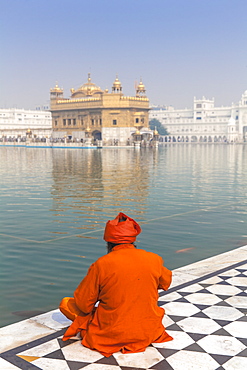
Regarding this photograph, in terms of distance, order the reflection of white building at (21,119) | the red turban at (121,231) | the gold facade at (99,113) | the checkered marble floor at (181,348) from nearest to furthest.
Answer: the checkered marble floor at (181,348), the red turban at (121,231), the gold facade at (99,113), the reflection of white building at (21,119)

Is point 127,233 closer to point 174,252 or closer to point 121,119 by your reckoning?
point 174,252

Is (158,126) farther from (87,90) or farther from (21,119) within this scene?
(87,90)

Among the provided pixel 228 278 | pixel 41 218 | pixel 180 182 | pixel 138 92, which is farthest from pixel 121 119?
pixel 228 278

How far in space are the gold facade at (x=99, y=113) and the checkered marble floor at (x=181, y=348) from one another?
215ft

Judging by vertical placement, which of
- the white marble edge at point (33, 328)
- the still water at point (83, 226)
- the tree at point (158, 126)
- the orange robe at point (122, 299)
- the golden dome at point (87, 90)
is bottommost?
the still water at point (83, 226)

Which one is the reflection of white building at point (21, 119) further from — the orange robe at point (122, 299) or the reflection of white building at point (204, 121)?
the orange robe at point (122, 299)

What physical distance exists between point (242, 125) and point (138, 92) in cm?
5479

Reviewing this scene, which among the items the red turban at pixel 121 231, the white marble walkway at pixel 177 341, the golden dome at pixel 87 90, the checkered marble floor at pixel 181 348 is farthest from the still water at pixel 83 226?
the golden dome at pixel 87 90

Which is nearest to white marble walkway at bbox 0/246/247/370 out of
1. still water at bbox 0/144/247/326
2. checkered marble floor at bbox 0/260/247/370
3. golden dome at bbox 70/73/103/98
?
checkered marble floor at bbox 0/260/247/370

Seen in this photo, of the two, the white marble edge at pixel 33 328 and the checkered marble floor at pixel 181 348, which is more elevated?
the checkered marble floor at pixel 181 348

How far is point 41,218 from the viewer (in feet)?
30.1

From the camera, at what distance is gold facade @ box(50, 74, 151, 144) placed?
71250 millimetres

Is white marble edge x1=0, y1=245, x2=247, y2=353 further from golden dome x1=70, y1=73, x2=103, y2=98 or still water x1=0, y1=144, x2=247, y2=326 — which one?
golden dome x1=70, y1=73, x2=103, y2=98

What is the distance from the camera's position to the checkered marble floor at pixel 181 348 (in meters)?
2.97
